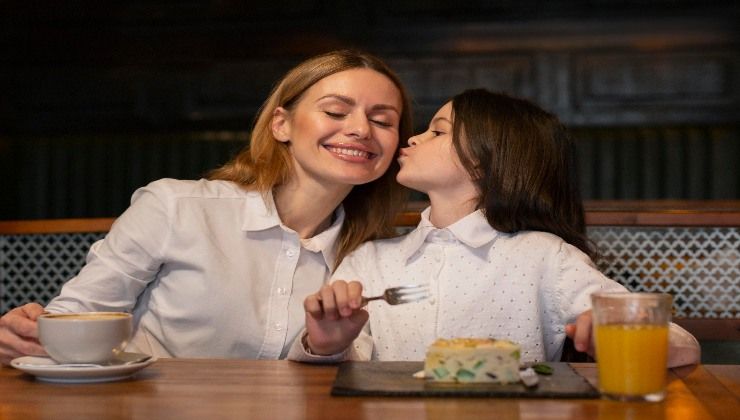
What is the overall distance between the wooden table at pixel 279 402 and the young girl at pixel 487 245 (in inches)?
15.8

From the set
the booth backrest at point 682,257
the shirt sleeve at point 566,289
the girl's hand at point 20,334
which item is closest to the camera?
the girl's hand at point 20,334

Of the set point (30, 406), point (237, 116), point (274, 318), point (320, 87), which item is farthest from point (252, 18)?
point (30, 406)

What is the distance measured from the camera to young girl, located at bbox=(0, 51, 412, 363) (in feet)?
5.64

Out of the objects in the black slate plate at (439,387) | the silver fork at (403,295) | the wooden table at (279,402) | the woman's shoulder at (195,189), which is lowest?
the wooden table at (279,402)

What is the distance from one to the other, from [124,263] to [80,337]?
0.55 meters

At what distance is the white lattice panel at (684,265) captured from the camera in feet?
7.07

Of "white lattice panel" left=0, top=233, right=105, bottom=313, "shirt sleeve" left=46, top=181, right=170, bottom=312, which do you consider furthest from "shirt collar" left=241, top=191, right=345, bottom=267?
"white lattice panel" left=0, top=233, right=105, bottom=313

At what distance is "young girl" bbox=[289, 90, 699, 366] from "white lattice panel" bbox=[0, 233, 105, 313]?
3.15 feet

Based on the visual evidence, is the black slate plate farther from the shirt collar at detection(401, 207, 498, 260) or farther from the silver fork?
the shirt collar at detection(401, 207, 498, 260)

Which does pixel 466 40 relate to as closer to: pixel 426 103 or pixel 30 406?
pixel 426 103

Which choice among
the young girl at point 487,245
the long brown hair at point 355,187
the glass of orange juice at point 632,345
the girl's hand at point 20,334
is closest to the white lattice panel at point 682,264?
the young girl at point 487,245

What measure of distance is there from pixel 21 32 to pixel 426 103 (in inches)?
69.8

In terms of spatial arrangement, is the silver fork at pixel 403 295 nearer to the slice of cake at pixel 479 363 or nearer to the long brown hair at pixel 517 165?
the slice of cake at pixel 479 363

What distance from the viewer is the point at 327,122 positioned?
182 centimetres
